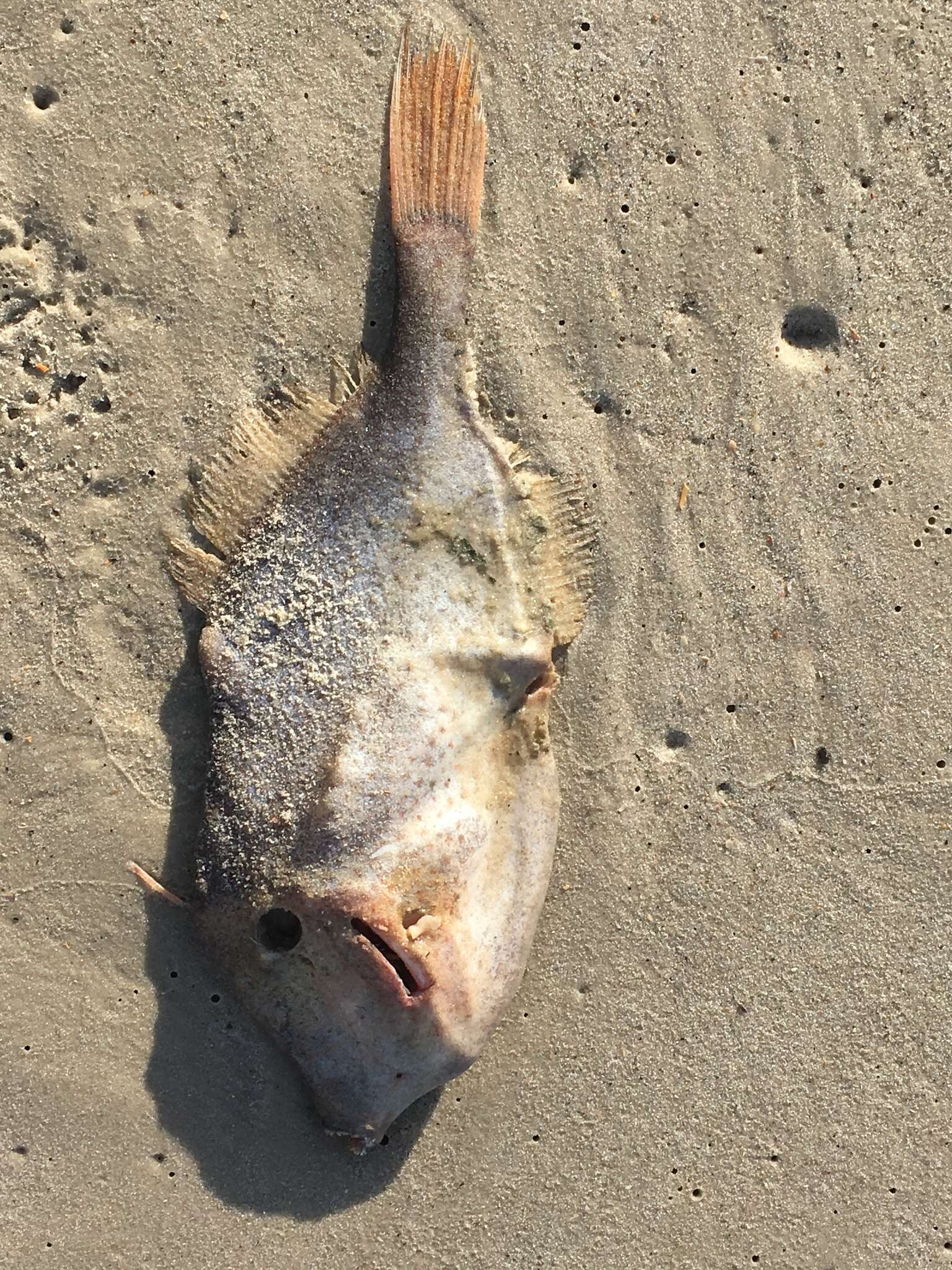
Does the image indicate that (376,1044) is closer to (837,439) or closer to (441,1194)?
(441,1194)

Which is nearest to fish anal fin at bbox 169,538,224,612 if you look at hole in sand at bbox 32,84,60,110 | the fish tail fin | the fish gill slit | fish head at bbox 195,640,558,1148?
fish head at bbox 195,640,558,1148

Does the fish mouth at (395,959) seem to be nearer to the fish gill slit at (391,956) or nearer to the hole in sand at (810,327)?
the fish gill slit at (391,956)

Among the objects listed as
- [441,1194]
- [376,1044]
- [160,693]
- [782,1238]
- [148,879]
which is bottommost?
[782,1238]

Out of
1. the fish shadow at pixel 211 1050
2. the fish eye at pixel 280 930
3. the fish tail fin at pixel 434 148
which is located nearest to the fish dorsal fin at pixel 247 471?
the fish shadow at pixel 211 1050

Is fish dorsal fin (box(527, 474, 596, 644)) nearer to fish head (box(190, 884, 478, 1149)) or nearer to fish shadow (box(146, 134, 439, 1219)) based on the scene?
fish shadow (box(146, 134, 439, 1219))

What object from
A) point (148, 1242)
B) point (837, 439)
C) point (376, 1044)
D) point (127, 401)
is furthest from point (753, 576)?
point (148, 1242)

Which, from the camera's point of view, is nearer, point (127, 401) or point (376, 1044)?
point (376, 1044)
